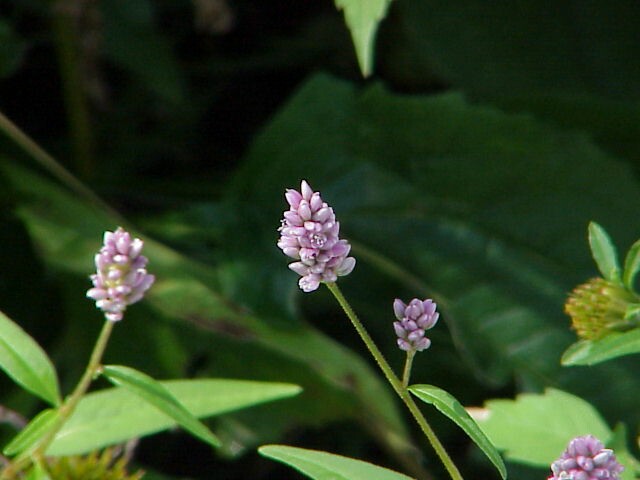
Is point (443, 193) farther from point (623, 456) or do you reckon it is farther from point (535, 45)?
point (623, 456)

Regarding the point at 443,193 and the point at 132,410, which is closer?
the point at 132,410

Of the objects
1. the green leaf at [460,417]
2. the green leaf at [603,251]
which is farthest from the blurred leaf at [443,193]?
the green leaf at [460,417]

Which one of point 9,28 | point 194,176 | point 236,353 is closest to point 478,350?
point 236,353

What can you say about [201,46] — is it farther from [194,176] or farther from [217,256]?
[217,256]

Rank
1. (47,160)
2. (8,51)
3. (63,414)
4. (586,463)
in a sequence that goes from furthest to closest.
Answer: (8,51) < (47,160) < (63,414) < (586,463)

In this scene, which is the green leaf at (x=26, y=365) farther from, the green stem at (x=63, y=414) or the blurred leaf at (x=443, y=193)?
the blurred leaf at (x=443, y=193)

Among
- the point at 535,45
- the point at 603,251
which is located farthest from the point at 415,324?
the point at 535,45

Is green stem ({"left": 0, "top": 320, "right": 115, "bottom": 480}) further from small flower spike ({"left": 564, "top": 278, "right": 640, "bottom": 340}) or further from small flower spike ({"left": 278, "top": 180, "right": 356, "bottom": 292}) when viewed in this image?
small flower spike ({"left": 564, "top": 278, "right": 640, "bottom": 340})
